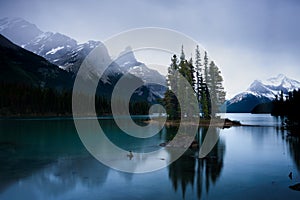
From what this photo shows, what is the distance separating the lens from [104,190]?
1809cm

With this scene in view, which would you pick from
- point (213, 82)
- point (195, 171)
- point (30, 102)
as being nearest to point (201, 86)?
point (213, 82)

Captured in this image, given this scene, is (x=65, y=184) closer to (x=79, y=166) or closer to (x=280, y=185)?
(x=79, y=166)

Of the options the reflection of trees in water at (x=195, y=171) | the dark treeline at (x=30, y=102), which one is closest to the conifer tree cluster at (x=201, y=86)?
the reflection of trees in water at (x=195, y=171)

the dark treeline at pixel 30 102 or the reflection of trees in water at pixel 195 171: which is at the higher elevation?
the dark treeline at pixel 30 102

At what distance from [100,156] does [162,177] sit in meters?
11.7

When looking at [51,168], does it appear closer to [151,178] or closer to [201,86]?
[151,178]

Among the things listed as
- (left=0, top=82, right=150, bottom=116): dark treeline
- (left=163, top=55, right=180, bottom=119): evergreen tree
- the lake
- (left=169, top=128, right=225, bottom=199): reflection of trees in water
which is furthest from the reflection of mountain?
(left=0, top=82, right=150, bottom=116): dark treeline

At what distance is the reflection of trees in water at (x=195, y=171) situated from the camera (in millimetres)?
19475

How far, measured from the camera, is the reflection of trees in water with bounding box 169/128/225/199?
1948 centimetres

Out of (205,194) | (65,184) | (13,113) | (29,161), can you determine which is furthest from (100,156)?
(13,113)

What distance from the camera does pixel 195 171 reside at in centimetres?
2316

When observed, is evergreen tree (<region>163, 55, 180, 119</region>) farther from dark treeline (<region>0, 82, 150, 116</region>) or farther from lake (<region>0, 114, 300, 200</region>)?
dark treeline (<region>0, 82, 150, 116</region>)

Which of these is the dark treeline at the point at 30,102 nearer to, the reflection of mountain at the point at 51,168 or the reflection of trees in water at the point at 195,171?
the reflection of mountain at the point at 51,168

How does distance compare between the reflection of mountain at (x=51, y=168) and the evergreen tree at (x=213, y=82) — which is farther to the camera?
the evergreen tree at (x=213, y=82)
